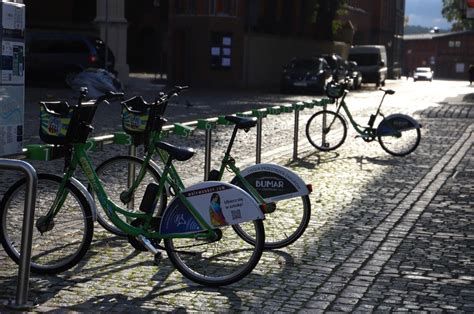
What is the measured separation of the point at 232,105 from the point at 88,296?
920 inches

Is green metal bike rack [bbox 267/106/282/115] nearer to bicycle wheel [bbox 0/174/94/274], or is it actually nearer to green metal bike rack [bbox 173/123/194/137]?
green metal bike rack [bbox 173/123/194/137]

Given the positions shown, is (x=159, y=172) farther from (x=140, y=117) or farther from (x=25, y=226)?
(x=25, y=226)

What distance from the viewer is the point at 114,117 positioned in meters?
21.7

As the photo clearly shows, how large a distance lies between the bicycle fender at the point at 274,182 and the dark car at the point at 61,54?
25.6 m

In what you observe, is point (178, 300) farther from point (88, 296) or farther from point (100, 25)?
point (100, 25)

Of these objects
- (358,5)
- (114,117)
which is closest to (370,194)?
(114,117)

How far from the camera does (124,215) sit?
7008 millimetres

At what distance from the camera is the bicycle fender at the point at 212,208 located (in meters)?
6.37

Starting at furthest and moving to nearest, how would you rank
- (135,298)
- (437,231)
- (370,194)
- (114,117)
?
(114,117)
(370,194)
(437,231)
(135,298)

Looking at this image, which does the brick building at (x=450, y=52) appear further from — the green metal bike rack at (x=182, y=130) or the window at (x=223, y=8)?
the green metal bike rack at (x=182, y=130)

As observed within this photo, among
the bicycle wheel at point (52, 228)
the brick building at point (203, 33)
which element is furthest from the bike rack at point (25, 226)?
the brick building at point (203, 33)

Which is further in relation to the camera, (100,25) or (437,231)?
(100,25)

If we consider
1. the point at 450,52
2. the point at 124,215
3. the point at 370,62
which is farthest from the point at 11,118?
the point at 450,52

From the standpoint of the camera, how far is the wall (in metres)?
46.1
